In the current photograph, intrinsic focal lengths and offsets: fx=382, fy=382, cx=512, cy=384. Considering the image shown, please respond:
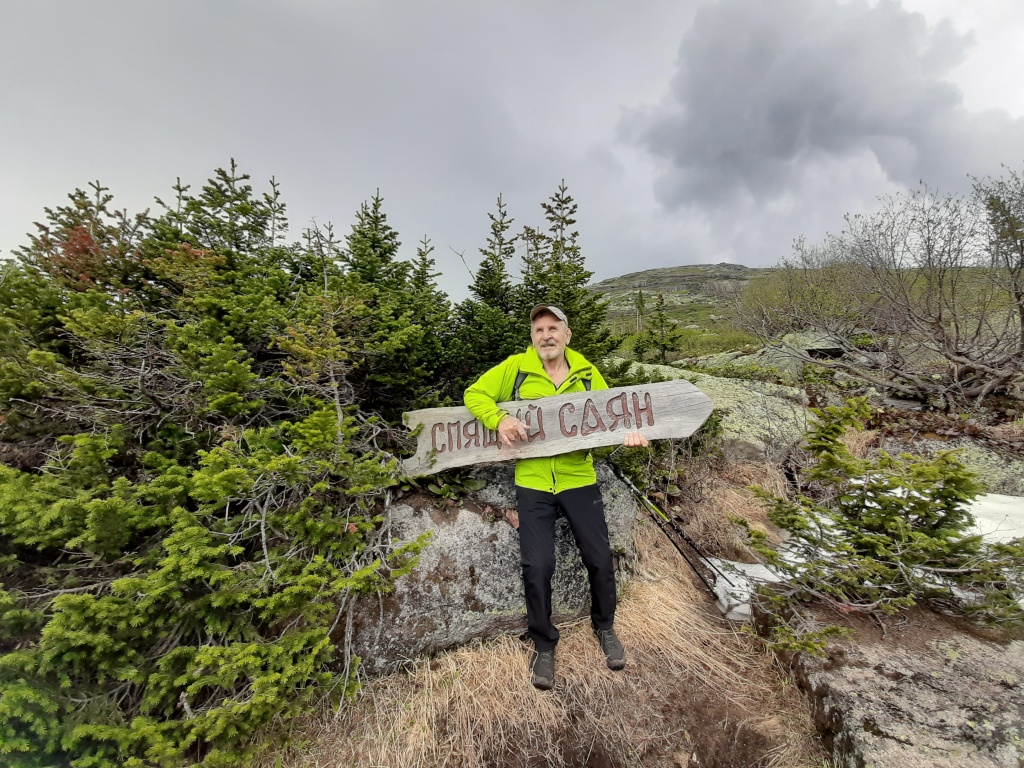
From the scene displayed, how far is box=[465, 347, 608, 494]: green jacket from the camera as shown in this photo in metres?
3.13

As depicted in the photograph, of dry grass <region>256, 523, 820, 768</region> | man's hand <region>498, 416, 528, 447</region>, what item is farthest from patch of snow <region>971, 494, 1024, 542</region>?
man's hand <region>498, 416, 528, 447</region>

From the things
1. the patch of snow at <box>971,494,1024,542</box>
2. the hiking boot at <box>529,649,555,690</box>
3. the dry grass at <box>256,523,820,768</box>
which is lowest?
the dry grass at <box>256,523,820,768</box>

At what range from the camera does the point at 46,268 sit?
3928 mm

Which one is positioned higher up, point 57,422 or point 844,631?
point 57,422

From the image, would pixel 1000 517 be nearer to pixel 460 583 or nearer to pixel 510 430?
pixel 510 430

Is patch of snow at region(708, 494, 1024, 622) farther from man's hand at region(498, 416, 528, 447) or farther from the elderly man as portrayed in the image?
man's hand at region(498, 416, 528, 447)


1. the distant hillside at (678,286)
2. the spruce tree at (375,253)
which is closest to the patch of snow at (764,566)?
the spruce tree at (375,253)

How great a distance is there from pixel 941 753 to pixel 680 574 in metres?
1.98

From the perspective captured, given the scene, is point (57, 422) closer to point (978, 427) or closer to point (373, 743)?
point (373, 743)

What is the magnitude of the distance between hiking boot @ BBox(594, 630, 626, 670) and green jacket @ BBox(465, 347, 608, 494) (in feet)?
3.91

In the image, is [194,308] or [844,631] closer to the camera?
[844,631]

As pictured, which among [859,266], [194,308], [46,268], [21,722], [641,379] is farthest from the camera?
[859,266]

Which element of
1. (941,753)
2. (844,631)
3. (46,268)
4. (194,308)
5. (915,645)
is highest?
(46,268)

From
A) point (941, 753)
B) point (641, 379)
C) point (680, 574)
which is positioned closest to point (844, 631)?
point (941, 753)
